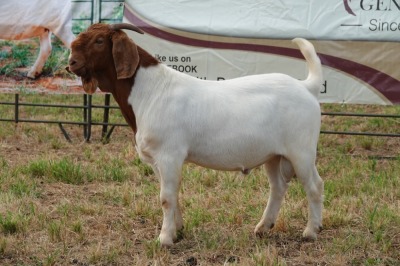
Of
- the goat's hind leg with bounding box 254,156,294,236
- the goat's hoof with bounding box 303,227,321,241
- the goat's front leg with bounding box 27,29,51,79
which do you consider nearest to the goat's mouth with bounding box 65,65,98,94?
the goat's hind leg with bounding box 254,156,294,236

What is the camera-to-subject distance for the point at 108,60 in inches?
195

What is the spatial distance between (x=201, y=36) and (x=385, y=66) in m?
2.03

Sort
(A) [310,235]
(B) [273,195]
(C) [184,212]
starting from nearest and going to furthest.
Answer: (A) [310,235] → (B) [273,195] → (C) [184,212]

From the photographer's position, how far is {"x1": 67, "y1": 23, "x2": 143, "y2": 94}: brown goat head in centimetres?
489

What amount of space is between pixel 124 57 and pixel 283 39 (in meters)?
3.70

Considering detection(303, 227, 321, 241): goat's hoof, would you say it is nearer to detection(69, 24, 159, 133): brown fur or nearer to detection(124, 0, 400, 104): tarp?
detection(69, 24, 159, 133): brown fur

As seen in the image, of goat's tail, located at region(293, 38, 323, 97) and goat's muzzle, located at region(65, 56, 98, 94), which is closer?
goat's muzzle, located at region(65, 56, 98, 94)

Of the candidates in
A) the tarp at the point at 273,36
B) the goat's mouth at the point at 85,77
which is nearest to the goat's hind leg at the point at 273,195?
the goat's mouth at the point at 85,77

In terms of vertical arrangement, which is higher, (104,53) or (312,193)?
(104,53)

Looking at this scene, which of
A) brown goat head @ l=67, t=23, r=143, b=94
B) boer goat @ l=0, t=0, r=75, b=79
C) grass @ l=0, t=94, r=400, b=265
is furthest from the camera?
boer goat @ l=0, t=0, r=75, b=79

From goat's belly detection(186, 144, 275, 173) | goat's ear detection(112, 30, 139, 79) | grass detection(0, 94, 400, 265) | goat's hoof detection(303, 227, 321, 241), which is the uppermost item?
goat's ear detection(112, 30, 139, 79)

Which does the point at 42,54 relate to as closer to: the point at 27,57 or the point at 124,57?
the point at 27,57

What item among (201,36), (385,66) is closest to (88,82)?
(201,36)

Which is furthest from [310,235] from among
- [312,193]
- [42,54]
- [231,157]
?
[42,54]
